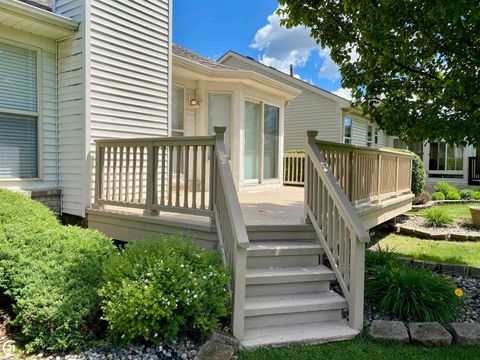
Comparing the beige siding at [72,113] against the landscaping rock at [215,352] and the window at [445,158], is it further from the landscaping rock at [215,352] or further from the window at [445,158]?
the window at [445,158]

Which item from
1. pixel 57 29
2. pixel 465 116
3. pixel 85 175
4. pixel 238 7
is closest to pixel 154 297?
pixel 85 175

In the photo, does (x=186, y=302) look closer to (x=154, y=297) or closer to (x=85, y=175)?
(x=154, y=297)

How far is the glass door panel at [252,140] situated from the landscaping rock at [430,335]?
551cm

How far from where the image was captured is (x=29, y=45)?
514 centimetres

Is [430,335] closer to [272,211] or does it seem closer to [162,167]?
[272,211]

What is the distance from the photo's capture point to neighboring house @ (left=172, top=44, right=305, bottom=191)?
7.66 meters

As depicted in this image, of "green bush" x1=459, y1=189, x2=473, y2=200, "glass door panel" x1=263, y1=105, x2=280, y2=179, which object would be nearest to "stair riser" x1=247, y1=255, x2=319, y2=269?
"glass door panel" x1=263, y1=105, x2=280, y2=179

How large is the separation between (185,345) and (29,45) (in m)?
4.64

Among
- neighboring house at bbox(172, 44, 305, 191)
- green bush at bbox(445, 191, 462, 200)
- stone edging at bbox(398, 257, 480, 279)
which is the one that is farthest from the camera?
green bush at bbox(445, 191, 462, 200)

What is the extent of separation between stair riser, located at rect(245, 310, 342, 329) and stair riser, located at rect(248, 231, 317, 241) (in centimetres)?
99

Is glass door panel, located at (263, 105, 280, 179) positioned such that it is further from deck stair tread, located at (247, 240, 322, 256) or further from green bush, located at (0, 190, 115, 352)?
green bush, located at (0, 190, 115, 352)

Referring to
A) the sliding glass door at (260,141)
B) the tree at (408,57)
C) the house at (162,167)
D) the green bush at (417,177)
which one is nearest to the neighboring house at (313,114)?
the green bush at (417,177)

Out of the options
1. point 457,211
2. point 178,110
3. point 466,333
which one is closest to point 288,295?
point 466,333

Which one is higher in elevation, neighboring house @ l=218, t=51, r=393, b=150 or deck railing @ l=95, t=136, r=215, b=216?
neighboring house @ l=218, t=51, r=393, b=150
